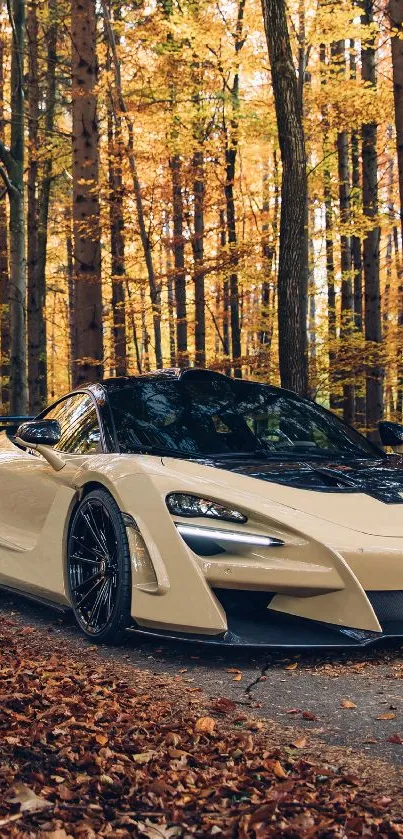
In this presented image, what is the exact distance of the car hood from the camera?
427 cm

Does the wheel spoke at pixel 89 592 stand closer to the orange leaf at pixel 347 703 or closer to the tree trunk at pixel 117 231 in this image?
the orange leaf at pixel 347 703

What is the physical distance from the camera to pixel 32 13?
67.4 ft

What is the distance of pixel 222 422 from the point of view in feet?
17.6

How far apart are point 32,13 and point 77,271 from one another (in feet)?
37.1

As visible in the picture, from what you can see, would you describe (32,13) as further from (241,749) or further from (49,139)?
(241,749)

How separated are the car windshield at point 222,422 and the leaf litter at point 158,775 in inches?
63.0

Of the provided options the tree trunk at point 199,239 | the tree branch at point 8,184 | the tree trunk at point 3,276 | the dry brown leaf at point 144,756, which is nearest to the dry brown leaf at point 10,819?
the dry brown leaf at point 144,756

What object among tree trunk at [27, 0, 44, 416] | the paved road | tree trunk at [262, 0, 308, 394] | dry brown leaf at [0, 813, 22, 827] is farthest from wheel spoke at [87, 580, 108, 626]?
tree trunk at [27, 0, 44, 416]

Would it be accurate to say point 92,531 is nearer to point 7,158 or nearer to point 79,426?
point 79,426

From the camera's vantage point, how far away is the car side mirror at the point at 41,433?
5355 mm

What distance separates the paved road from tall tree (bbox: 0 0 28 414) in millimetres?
10963

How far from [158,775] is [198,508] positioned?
1629 mm

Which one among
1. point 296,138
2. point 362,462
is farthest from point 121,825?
point 296,138

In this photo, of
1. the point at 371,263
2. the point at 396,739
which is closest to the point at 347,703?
the point at 396,739
